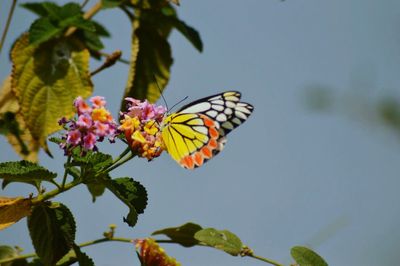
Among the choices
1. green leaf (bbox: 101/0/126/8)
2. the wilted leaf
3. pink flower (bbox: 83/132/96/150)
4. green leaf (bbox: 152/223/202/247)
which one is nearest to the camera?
pink flower (bbox: 83/132/96/150)

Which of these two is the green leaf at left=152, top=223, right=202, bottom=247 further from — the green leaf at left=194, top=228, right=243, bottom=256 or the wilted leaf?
the wilted leaf

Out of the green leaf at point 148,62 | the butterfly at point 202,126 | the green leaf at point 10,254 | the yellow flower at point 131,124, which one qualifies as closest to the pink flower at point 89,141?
the yellow flower at point 131,124

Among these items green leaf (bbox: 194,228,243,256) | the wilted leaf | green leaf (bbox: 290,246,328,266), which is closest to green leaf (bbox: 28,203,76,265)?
green leaf (bbox: 194,228,243,256)

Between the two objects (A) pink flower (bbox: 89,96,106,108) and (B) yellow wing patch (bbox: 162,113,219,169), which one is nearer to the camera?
(A) pink flower (bbox: 89,96,106,108)

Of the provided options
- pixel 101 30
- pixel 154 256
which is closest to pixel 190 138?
pixel 154 256

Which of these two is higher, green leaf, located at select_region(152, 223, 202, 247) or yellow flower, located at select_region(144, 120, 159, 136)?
yellow flower, located at select_region(144, 120, 159, 136)

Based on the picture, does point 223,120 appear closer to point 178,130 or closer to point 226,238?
point 178,130
